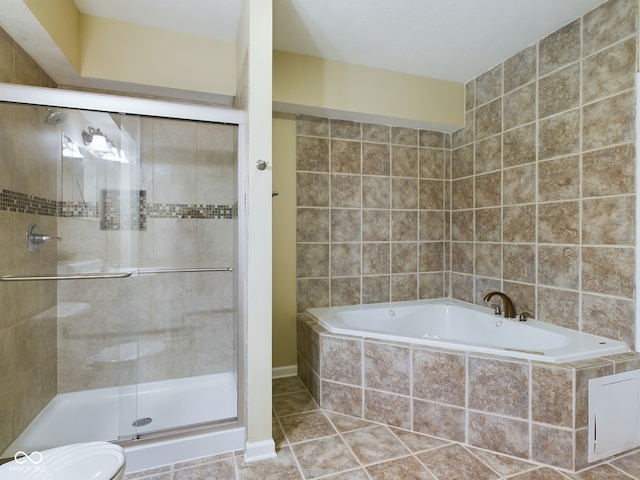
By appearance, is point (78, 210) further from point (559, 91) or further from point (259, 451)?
point (559, 91)

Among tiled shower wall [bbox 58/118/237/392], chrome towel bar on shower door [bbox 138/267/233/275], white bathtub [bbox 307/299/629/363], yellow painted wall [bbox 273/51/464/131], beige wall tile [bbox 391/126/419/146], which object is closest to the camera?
white bathtub [bbox 307/299/629/363]

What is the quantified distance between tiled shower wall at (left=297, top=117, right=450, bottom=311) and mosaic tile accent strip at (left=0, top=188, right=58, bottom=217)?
156 centimetres

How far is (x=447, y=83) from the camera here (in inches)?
106

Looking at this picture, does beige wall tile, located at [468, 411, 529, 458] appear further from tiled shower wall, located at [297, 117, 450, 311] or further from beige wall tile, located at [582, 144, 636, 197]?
beige wall tile, located at [582, 144, 636, 197]

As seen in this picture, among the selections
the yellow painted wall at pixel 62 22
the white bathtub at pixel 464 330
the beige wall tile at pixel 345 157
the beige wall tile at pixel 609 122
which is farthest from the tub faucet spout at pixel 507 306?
the yellow painted wall at pixel 62 22

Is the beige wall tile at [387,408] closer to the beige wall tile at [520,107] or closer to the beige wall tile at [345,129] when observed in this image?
the beige wall tile at [345,129]

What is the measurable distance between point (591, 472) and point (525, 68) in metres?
2.44

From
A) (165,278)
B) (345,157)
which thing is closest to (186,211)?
(165,278)

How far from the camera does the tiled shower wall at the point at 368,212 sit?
8.43ft

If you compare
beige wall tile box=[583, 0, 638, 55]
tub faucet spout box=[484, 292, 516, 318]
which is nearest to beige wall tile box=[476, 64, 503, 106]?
beige wall tile box=[583, 0, 638, 55]

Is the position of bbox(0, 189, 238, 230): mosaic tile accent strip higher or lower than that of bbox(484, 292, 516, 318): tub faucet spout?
higher

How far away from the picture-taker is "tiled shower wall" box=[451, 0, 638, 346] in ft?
5.68

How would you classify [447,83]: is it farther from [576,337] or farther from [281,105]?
[576,337]

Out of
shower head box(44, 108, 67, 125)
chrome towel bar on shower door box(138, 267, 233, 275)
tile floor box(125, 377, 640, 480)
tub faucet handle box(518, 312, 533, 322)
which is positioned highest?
shower head box(44, 108, 67, 125)
